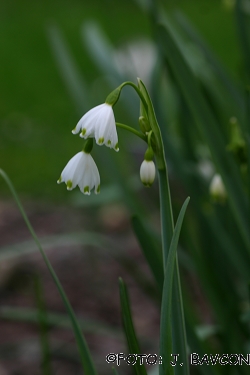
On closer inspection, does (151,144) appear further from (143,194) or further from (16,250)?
(143,194)

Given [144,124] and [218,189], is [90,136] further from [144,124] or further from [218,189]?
[218,189]

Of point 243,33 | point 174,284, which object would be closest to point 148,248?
point 174,284

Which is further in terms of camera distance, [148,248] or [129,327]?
[148,248]

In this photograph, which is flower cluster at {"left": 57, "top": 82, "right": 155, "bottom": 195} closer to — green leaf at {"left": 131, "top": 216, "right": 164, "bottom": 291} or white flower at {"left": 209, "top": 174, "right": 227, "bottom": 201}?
green leaf at {"left": 131, "top": 216, "right": 164, "bottom": 291}

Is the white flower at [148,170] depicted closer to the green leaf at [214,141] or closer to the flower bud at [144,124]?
the flower bud at [144,124]

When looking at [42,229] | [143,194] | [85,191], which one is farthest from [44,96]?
[85,191]
